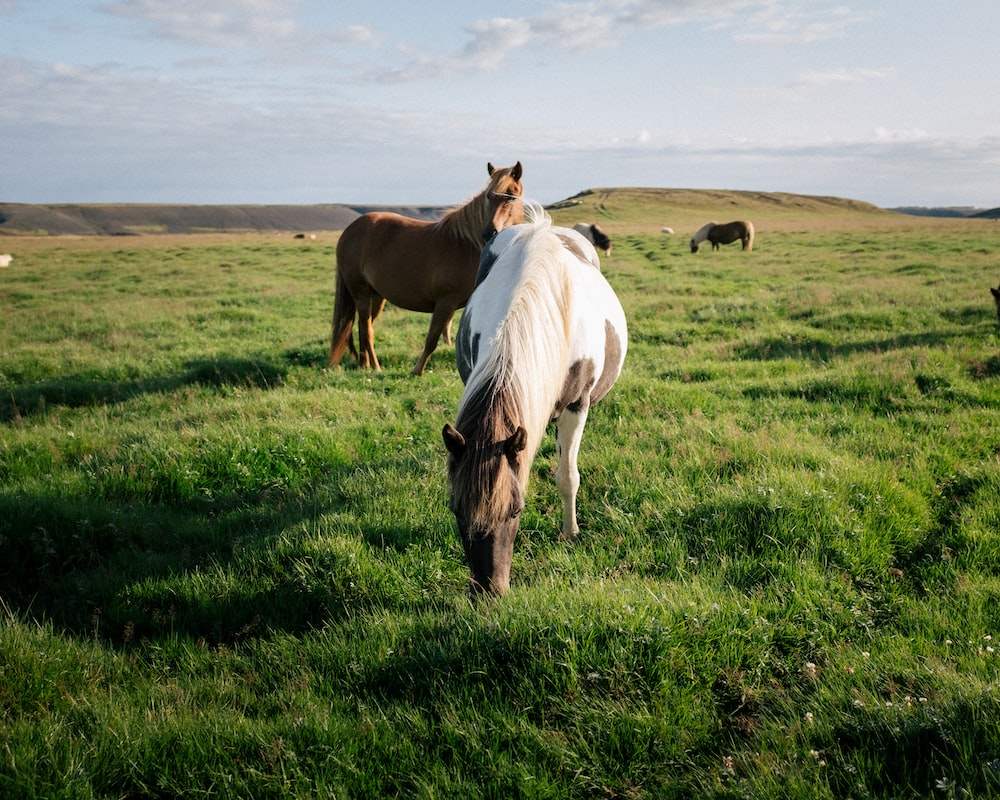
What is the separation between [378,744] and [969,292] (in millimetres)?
15558

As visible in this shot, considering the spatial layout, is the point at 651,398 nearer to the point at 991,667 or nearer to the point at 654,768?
the point at 991,667

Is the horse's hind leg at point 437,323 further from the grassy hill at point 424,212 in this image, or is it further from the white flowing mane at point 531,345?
the grassy hill at point 424,212

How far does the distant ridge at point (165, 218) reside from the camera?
134 metres

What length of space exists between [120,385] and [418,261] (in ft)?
14.6

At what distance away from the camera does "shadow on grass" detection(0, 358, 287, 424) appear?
7.79 meters

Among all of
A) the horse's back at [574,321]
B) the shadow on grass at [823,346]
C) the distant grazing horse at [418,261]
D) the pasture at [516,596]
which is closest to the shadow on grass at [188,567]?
the pasture at [516,596]

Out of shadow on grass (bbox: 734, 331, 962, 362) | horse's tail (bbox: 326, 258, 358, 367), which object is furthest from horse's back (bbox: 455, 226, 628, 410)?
shadow on grass (bbox: 734, 331, 962, 362)

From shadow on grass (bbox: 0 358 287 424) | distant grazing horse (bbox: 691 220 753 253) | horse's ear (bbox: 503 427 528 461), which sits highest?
distant grazing horse (bbox: 691 220 753 253)

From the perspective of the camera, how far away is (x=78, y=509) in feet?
15.4

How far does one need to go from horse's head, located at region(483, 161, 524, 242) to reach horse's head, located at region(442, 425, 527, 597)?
4.55 meters

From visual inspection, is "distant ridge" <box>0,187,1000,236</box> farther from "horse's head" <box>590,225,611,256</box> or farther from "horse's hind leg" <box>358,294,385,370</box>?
"horse's hind leg" <box>358,294,385,370</box>

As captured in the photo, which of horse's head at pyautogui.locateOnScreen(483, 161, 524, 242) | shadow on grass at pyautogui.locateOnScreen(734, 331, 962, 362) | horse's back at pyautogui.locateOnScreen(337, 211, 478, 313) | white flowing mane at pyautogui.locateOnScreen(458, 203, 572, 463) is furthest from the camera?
shadow on grass at pyautogui.locateOnScreen(734, 331, 962, 362)

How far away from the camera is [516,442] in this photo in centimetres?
303

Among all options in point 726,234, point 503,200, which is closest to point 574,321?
point 503,200
